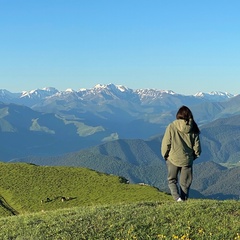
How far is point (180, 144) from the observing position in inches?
784

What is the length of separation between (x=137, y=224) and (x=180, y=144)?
18.5ft

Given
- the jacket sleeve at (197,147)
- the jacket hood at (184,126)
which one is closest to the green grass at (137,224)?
the jacket sleeve at (197,147)

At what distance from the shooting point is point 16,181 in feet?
196

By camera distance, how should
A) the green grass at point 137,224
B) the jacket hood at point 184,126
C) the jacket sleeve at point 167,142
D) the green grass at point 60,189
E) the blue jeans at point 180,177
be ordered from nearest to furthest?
the green grass at point 137,224
the jacket hood at point 184,126
the jacket sleeve at point 167,142
the blue jeans at point 180,177
the green grass at point 60,189

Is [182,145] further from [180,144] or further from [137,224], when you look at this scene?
[137,224]

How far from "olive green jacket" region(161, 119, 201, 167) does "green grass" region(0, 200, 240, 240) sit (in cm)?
243

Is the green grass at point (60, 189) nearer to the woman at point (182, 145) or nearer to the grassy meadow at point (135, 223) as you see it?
the woman at point (182, 145)

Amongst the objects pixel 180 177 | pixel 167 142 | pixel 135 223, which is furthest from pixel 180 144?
pixel 135 223

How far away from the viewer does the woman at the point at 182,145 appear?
1978 cm

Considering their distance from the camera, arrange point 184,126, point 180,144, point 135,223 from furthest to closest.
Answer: point 180,144, point 184,126, point 135,223

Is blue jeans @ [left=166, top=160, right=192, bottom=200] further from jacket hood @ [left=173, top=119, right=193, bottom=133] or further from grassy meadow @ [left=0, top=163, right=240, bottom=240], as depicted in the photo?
jacket hood @ [left=173, top=119, right=193, bottom=133]

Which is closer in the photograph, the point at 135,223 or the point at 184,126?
the point at 135,223

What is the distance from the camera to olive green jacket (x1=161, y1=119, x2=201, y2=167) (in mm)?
19875

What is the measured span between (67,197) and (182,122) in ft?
112
